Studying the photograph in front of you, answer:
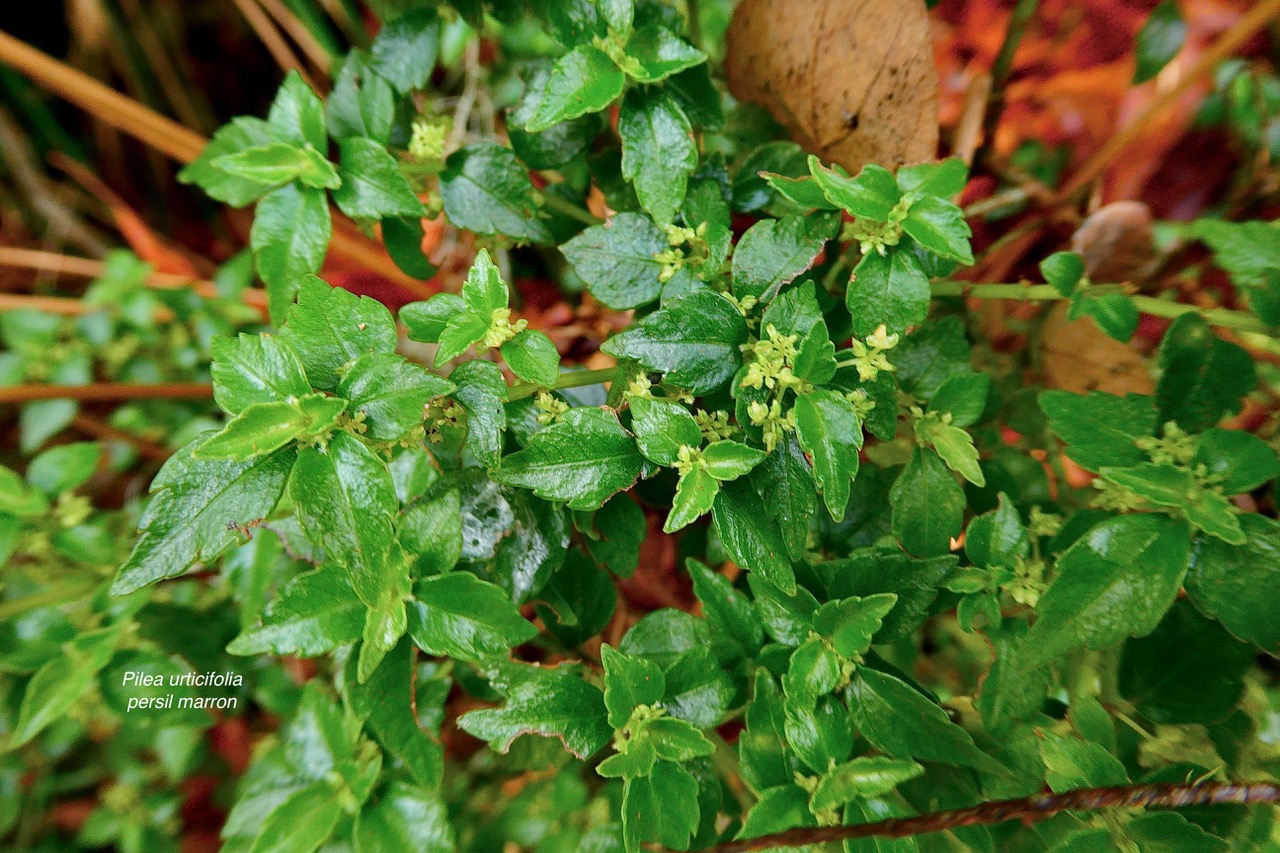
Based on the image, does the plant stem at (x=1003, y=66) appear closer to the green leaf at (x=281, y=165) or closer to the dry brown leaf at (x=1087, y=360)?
the dry brown leaf at (x=1087, y=360)

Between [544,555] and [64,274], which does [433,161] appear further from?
[64,274]

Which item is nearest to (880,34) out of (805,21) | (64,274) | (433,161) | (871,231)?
(805,21)

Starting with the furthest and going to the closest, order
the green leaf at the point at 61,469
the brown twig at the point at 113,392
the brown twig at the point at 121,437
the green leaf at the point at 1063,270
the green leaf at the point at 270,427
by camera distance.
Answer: the brown twig at the point at 121,437
the brown twig at the point at 113,392
the green leaf at the point at 61,469
the green leaf at the point at 1063,270
the green leaf at the point at 270,427

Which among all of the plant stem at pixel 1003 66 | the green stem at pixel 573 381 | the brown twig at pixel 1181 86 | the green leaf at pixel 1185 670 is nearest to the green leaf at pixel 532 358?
the green stem at pixel 573 381

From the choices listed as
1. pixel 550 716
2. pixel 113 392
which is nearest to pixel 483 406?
pixel 550 716

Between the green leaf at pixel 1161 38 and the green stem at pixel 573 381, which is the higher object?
the green leaf at pixel 1161 38

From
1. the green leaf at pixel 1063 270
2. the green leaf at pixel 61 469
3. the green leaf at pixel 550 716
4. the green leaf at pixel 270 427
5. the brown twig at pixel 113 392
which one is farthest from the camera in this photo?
the brown twig at pixel 113 392

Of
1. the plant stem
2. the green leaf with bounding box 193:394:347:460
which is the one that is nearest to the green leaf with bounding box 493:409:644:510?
the green leaf with bounding box 193:394:347:460
